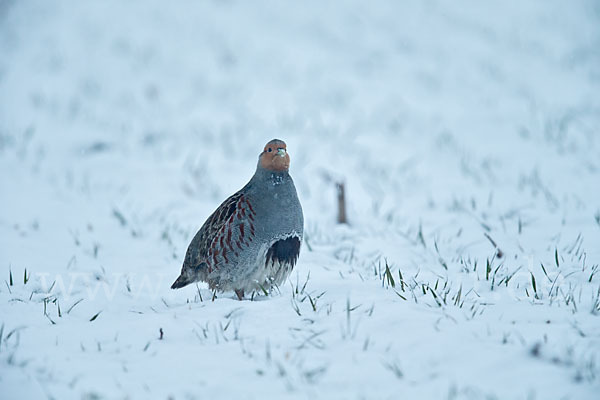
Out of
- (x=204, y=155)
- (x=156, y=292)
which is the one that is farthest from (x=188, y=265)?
(x=204, y=155)

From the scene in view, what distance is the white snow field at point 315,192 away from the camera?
2451 millimetres

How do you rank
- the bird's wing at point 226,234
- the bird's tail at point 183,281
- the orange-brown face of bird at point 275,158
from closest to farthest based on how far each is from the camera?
the bird's wing at point 226,234 < the orange-brown face of bird at point 275,158 < the bird's tail at point 183,281

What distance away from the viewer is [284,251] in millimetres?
3492

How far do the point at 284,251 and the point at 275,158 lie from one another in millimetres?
658

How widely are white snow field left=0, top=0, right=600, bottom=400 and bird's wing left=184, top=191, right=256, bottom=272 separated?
37 cm

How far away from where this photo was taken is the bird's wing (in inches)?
136

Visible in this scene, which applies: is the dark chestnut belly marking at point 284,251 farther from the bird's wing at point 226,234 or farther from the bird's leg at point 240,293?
the bird's leg at point 240,293

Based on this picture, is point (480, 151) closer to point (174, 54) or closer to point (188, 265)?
point (188, 265)

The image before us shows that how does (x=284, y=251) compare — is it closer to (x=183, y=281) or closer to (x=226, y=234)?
(x=226, y=234)

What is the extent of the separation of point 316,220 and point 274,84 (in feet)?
21.5

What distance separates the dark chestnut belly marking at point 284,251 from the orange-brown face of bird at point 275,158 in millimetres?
511

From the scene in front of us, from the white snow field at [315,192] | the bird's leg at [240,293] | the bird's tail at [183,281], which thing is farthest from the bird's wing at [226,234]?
the white snow field at [315,192]

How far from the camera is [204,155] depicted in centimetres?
827

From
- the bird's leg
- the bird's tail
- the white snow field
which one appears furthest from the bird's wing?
the white snow field
